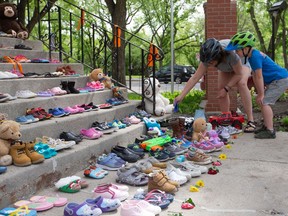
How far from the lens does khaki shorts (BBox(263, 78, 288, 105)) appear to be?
615 cm

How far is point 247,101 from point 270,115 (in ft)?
1.88

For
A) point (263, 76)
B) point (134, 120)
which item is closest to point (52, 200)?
point (134, 120)

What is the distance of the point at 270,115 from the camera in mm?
6211

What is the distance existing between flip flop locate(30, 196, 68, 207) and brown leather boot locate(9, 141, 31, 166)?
354 mm

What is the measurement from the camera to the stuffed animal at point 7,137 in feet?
11.7

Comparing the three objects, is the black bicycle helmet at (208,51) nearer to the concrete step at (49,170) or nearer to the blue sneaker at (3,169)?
the concrete step at (49,170)

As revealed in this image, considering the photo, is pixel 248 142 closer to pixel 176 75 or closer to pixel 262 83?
pixel 262 83

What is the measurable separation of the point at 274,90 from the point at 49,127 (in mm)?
3700

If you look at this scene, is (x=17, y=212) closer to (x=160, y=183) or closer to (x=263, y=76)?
(x=160, y=183)

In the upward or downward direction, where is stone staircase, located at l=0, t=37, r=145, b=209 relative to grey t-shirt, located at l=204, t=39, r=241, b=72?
downward

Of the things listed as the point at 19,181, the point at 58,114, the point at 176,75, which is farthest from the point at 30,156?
the point at 176,75

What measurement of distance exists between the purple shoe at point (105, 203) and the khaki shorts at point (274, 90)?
380cm

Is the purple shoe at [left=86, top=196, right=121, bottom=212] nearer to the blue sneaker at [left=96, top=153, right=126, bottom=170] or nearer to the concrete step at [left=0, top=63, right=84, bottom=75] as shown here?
the blue sneaker at [left=96, top=153, right=126, bottom=170]

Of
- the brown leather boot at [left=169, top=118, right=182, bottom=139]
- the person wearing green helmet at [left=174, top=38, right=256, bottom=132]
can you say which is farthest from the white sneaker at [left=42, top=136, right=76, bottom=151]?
the brown leather boot at [left=169, top=118, right=182, bottom=139]
